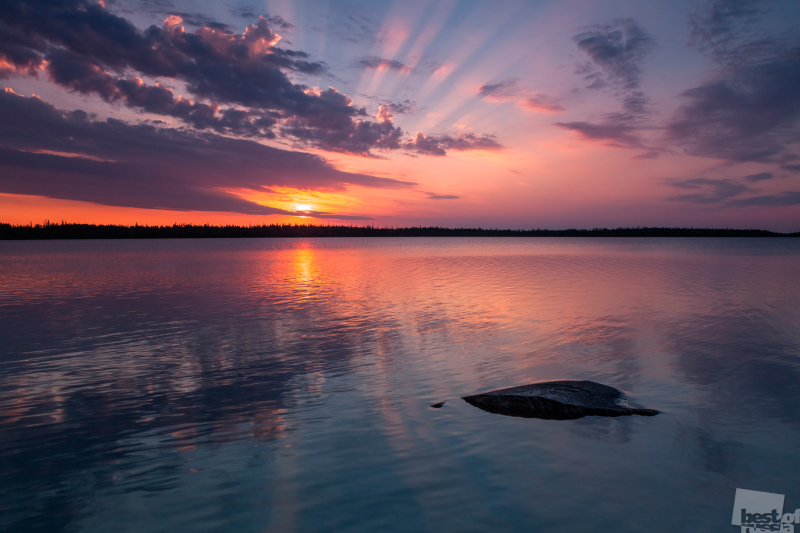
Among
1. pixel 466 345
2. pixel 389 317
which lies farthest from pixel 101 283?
pixel 466 345

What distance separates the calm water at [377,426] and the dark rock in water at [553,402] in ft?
1.05

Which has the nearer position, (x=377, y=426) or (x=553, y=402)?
(x=377, y=426)

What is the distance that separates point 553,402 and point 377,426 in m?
3.42

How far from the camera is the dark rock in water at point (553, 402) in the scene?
8.37 m

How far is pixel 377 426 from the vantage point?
25.9 ft

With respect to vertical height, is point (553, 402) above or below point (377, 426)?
above

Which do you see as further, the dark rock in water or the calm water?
the dark rock in water

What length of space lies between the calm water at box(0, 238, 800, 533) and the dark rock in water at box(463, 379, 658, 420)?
319 millimetres

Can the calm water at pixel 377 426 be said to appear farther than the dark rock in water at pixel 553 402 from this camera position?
No

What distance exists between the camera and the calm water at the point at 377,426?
18.4 feet

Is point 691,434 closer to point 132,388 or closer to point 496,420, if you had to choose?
point 496,420

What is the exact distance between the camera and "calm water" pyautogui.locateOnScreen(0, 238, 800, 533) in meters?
5.60

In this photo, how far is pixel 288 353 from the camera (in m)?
13.2

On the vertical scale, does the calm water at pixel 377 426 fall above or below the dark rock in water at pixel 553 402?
below
